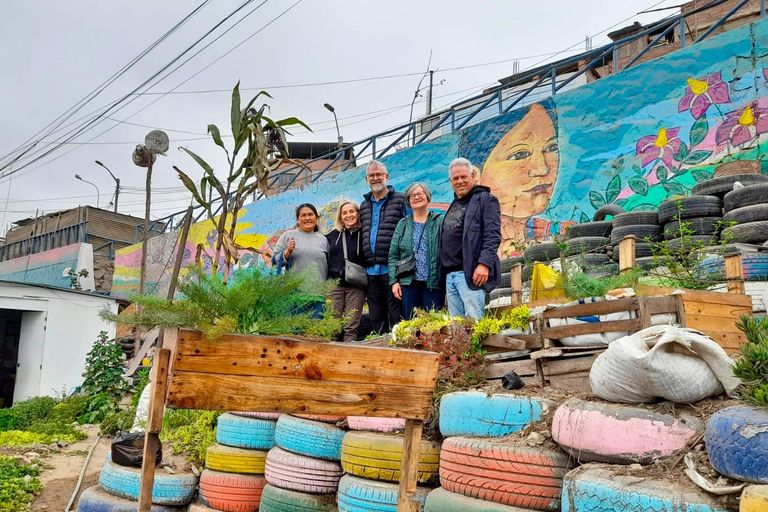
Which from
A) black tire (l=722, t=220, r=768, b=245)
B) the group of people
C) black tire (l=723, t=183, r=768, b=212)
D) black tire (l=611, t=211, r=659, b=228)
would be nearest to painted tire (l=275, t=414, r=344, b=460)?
the group of people

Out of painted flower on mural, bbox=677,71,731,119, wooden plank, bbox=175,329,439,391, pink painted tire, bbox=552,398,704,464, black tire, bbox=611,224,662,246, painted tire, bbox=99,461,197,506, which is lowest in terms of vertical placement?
painted tire, bbox=99,461,197,506

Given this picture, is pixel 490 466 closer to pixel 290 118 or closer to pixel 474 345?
pixel 474 345

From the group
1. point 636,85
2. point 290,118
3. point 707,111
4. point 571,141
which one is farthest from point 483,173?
point 290,118

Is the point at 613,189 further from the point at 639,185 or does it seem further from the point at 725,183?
the point at 725,183

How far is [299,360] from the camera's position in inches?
94.3

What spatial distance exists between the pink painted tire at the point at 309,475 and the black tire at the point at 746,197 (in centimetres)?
511

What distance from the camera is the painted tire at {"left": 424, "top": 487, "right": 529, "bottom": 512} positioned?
9.50ft

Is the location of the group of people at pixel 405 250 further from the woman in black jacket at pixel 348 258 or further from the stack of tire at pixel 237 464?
the stack of tire at pixel 237 464

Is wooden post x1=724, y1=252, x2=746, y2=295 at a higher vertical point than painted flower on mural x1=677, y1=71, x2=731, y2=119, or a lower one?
lower

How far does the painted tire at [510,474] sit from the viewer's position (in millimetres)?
2875

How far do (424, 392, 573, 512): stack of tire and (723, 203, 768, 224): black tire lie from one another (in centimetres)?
421

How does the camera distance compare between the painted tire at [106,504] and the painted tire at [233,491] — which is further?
the painted tire at [106,504]

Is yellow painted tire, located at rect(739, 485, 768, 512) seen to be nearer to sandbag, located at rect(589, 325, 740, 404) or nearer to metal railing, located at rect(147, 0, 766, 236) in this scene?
sandbag, located at rect(589, 325, 740, 404)

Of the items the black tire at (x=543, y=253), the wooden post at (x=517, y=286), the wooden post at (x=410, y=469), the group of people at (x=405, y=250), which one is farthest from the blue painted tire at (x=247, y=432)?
the black tire at (x=543, y=253)
